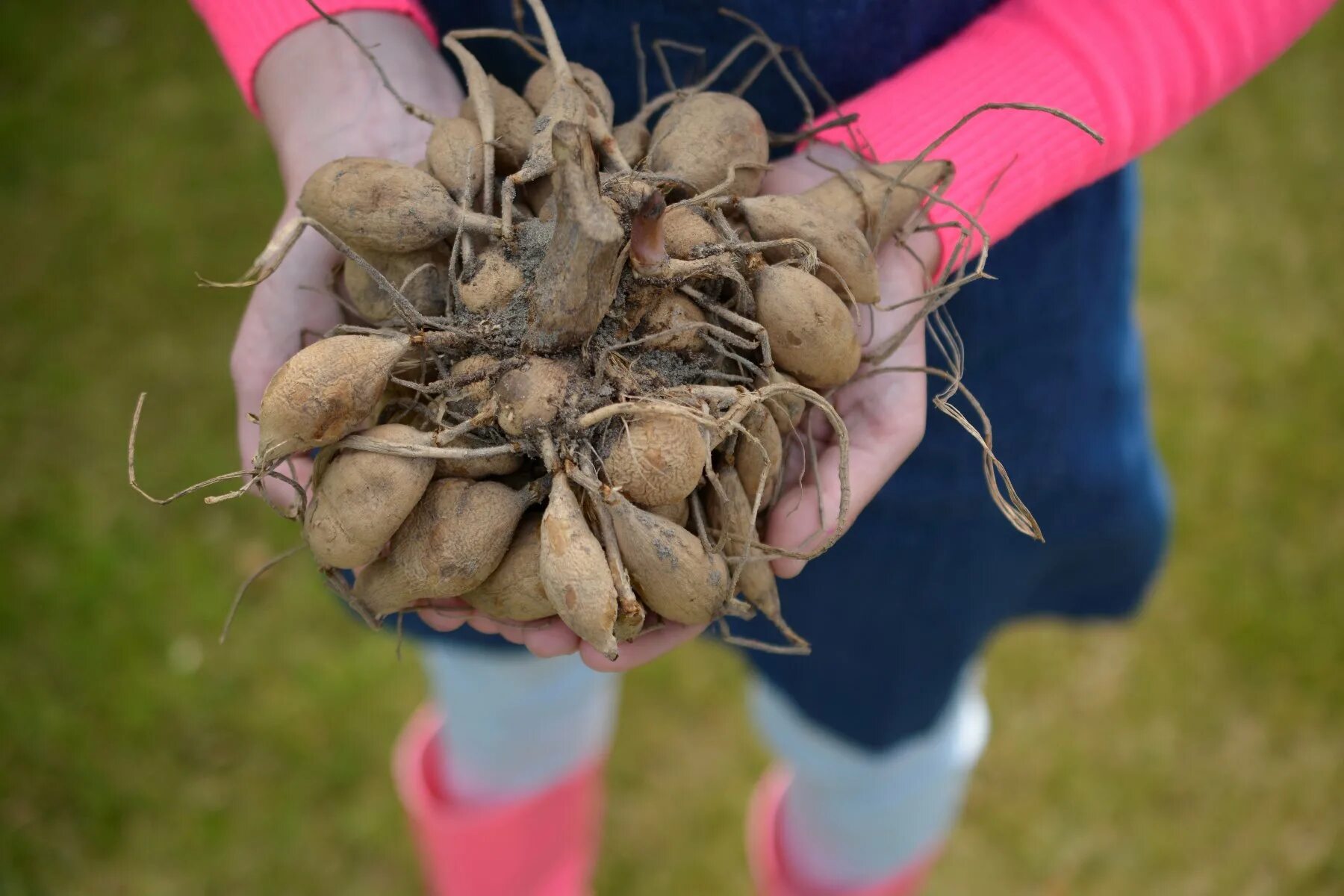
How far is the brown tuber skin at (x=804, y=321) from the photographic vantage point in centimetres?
78

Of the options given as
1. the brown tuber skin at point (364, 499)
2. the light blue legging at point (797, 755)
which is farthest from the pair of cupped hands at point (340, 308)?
the light blue legging at point (797, 755)

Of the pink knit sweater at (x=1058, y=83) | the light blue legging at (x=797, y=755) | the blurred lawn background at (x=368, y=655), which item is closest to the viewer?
the pink knit sweater at (x=1058, y=83)

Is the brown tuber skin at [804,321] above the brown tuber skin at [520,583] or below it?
above

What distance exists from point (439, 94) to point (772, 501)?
426 mm

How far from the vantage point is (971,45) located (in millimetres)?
934

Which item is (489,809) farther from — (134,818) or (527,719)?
(134,818)

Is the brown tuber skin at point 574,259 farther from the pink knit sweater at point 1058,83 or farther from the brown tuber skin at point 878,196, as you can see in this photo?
the pink knit sweater at point 1058,83

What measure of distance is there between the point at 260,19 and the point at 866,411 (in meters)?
0.59

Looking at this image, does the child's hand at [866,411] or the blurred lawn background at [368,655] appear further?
the blurred lawn background at [368,655]

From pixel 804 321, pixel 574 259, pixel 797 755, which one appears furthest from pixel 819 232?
pixel 797 755

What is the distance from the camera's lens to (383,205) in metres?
0.79

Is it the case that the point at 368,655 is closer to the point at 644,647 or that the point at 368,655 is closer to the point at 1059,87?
the point at 644,647

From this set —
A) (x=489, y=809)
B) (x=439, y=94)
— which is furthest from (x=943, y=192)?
(x=489, y=809)

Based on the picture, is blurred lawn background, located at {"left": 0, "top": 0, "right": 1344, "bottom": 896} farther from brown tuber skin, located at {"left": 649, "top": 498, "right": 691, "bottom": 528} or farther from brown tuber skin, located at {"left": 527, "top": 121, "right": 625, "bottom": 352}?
brown tuber skin, located at {"left": 527, "top": 121, "right": 625, "bottom": 352}
